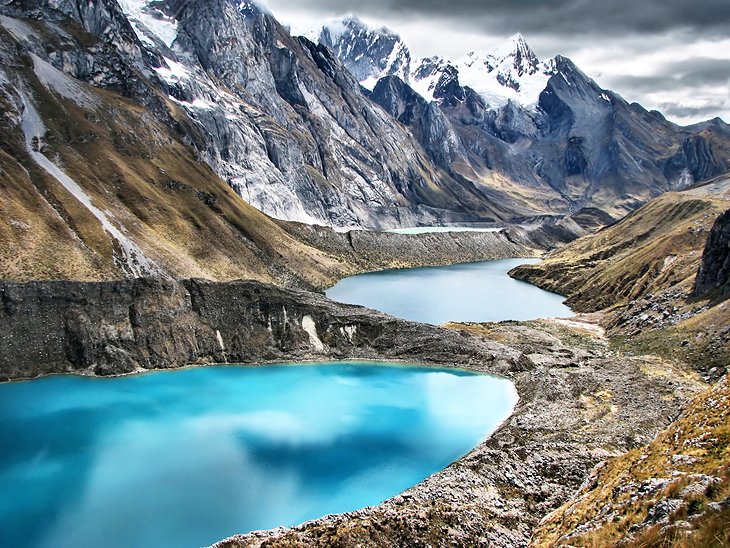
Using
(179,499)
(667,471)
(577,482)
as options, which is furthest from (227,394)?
(667,471)

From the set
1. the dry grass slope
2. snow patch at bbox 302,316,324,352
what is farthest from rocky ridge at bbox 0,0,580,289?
the dry grass slope

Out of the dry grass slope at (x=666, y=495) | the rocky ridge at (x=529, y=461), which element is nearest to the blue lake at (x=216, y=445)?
the rocky ridge at (x=529, y=461)

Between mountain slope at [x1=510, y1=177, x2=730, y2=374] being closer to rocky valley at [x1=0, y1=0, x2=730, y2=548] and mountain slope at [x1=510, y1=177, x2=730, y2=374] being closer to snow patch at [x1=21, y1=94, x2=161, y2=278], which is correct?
rocky valley at [x1=0, y1=0, x2=730, y2=548]

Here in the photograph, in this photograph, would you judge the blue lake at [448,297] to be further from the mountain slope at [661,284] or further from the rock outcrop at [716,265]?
the rock outcrop at [716,265]

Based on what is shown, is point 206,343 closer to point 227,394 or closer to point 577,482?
point 227,394

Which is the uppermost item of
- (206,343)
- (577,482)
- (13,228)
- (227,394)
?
(13,228)

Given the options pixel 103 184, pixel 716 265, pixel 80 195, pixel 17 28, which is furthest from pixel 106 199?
pixel 716 265

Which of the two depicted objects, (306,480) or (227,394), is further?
(227,394)
